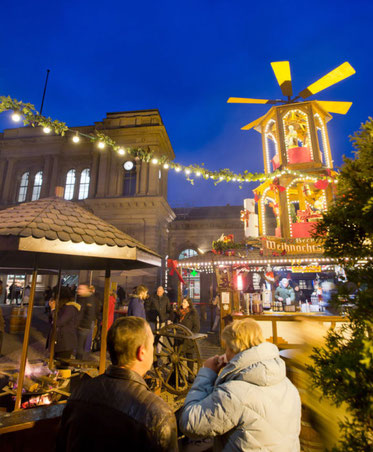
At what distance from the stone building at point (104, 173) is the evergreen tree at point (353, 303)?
2007 centimetres

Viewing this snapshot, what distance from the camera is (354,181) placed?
1.54 m

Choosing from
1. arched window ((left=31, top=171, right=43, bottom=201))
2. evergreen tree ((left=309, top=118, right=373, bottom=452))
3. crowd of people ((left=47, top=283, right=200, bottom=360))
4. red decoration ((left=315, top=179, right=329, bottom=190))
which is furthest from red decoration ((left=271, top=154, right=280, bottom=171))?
arched window ((left=31, top=171, right=43, bottom=201))

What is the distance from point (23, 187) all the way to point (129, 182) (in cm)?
1123

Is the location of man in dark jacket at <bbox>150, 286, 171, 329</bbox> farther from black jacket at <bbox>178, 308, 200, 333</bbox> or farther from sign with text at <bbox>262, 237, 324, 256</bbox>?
sign with text at <bbox>262, 237, 324, 256</bbox>

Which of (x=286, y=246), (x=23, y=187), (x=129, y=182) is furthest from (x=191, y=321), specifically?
(x=23, y=187)

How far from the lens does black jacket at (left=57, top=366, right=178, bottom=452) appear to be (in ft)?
4.31

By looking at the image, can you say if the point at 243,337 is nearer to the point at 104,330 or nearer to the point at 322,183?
the point at 104,330

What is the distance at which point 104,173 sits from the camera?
78.7ft

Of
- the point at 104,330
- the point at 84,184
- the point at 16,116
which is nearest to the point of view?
the point at 104,330

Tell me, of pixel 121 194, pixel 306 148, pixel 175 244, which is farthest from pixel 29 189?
pixel 306 148

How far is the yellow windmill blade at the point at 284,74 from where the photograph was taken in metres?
11.9

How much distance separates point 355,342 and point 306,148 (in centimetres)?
1202

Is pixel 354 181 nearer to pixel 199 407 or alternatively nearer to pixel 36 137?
pixel 199 407

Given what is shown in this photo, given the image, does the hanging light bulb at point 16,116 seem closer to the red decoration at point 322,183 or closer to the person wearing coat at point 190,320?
the person wearing coat at point 190,320
